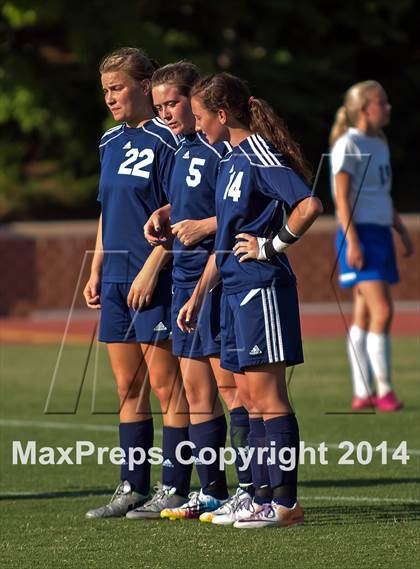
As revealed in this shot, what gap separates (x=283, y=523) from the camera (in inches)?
261

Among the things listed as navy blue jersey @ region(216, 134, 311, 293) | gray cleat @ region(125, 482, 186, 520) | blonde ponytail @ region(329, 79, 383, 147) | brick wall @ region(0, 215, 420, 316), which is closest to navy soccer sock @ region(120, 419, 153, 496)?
gray cleat @ region(125, 482, 186, 520)

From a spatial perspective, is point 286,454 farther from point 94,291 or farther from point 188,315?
point 94,291

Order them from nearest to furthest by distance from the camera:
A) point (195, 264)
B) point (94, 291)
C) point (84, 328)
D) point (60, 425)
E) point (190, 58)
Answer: point (195, 264), point (94, 291), point (60, 425), point (84, 328), point (190, 58)

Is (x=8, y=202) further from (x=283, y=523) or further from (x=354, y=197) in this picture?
(x=283, y=523)

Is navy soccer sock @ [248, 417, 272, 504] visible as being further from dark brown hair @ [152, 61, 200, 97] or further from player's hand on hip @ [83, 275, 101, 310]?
dark brown hair @ [152, 61, 200, 97]

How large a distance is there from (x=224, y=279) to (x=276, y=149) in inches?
26.5

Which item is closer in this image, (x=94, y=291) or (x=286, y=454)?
(x=286, y=454)

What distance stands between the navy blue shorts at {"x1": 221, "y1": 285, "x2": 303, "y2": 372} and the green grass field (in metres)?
0.83

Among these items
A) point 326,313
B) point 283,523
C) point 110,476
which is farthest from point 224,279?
point 326,313

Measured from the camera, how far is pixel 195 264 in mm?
7004

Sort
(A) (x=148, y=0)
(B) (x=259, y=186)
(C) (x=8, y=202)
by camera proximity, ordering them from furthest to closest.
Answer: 1. (C) (x=8, y=202)
2. (A) (x=148, y=0)
3. (B) (x=259, y=186)

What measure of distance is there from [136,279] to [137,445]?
91 centimetres

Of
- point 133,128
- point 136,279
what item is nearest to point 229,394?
point 136,279

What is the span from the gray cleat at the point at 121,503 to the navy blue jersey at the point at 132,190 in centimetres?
111
